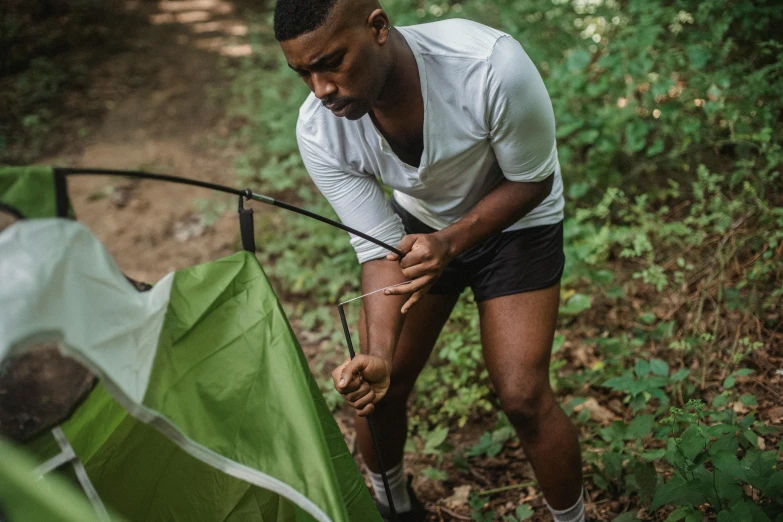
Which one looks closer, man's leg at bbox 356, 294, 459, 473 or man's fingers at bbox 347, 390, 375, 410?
man's fingers at bbox 347, 390, 375, 410

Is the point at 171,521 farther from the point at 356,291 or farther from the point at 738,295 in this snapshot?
the point at 738,295

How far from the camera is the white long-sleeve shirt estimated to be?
5.08ft

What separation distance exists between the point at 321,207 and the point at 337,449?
220 centimetres

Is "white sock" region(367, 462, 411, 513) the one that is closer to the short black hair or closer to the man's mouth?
the man's mouth

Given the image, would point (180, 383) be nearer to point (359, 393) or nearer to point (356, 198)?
point (359, 393)

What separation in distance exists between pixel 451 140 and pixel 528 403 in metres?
0.70

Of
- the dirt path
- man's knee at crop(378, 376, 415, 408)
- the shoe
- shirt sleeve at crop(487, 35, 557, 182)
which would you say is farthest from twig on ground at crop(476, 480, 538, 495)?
the dirt path

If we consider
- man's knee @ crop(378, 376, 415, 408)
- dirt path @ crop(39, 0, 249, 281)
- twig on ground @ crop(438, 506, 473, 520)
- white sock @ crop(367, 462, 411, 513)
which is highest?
man's knee @ crop(378, 376, 415, 408)

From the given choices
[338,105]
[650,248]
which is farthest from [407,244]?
[650,248]

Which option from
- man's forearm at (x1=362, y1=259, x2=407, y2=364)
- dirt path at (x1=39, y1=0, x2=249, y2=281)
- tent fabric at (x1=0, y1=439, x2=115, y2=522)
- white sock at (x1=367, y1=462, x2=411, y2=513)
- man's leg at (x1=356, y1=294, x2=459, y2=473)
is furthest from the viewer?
dirt path at (x1=39, y1=0, x2=249, y2=281)

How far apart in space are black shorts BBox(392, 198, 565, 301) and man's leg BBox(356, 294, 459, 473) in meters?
0.12

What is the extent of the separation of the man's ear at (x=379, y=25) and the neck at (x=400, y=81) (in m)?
0.04

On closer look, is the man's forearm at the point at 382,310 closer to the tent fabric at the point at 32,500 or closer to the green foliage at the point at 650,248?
the green foliage at the point at 650,248

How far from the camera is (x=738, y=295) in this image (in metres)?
2.51
